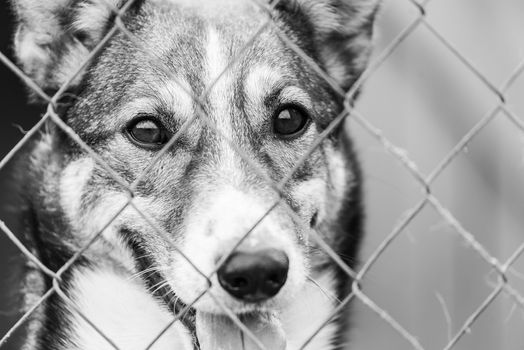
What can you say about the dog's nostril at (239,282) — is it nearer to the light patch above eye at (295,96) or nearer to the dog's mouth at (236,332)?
the dog's mouth at (236,332)

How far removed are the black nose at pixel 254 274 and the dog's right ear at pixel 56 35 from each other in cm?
123

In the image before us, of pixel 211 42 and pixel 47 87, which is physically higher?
→ pixel 211 42

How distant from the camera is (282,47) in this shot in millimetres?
3391

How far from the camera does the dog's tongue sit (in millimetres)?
2713

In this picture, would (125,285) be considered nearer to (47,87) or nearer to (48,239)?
(48,239)

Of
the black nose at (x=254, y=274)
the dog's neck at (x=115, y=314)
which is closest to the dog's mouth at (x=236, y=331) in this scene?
the black nose at (x=254, y=274)

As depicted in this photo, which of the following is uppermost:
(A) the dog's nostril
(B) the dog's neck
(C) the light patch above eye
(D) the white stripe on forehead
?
(C) the light patch above eye

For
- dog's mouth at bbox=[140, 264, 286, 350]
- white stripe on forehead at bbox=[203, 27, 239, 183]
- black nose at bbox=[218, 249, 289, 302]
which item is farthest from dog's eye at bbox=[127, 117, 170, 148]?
black nose at bbox=[218, 249, 289, 302]

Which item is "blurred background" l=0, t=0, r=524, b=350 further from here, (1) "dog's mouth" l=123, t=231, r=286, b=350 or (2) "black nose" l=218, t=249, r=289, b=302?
(2) "black nose" l=218, t=249, r=289, b=302

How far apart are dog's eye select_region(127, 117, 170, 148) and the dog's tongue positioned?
709 millimetres

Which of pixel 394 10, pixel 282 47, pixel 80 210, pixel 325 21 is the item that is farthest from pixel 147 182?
pixel 394 10

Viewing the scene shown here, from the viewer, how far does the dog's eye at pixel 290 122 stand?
3.25 meters

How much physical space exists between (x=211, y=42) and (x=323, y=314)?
1226mm

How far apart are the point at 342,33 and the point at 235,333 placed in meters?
1.44
